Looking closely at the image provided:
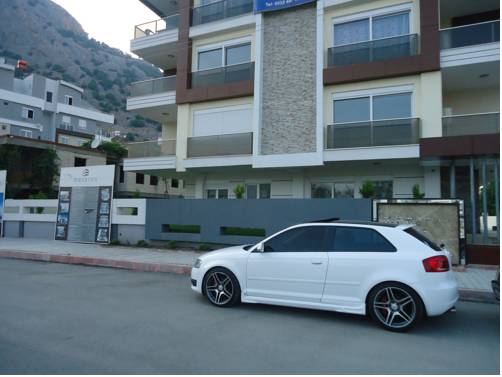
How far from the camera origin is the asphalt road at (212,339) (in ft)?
13.3

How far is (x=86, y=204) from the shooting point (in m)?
16.5

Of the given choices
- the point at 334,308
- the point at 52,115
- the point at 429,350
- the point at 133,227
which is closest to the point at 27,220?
the point at 133,227

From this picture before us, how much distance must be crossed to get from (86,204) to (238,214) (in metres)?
7.29

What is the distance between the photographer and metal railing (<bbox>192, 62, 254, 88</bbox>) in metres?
17.5

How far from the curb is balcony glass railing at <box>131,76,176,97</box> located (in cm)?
997

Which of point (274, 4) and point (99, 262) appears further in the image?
point (274, 4)

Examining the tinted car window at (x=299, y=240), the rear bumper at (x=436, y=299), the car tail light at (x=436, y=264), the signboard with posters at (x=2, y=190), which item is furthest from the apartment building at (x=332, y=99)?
the tinted car window at (x=299, y=240)

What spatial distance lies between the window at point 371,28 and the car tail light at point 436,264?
1255cm

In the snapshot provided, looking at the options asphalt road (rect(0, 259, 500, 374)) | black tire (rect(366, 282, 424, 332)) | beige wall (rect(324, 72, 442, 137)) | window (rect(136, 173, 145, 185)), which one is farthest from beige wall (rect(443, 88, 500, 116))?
window (rect(136, 173, 145, 185))

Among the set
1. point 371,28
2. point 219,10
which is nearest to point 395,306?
point 371,28

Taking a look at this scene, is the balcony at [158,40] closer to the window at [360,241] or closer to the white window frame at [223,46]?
the white window frame at [223,46]

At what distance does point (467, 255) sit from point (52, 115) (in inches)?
2084

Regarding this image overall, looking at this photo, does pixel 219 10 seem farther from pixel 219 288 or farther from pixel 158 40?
pixel 219 288

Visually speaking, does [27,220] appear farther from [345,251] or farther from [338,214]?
[345,251]
